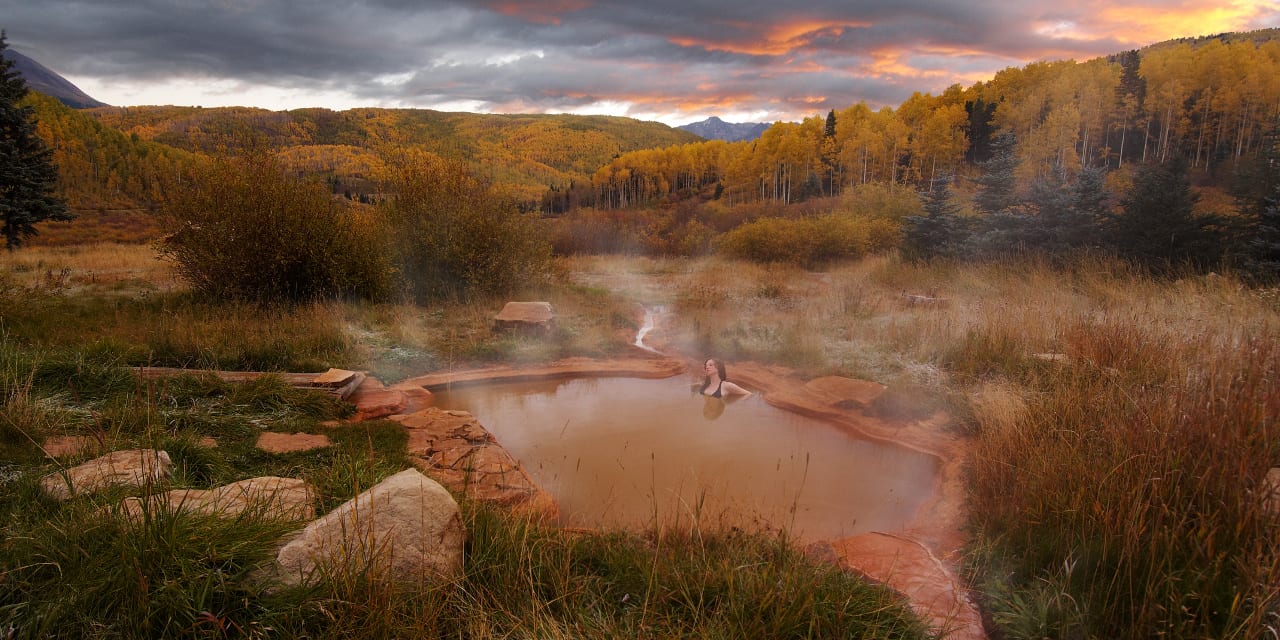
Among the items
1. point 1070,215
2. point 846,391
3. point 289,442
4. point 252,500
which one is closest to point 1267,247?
point 1070,215

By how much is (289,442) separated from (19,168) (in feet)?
78.4

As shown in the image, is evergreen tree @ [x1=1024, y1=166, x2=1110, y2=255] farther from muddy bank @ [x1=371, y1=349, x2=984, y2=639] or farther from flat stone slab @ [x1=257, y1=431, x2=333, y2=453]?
flat stone slab @ [x1=257, y1=431, x2=333, y2=453]

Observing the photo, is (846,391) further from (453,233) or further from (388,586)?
(453,233)

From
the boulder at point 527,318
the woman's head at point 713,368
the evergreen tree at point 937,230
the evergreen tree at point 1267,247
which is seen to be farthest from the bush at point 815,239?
the woman's head at point 713,368

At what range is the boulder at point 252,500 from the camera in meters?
2.56

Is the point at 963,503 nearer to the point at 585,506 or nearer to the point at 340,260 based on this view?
the point at 585,506

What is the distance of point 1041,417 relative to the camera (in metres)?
4.37

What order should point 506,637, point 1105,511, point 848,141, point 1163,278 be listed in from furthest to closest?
point 848,141
point 1163,278
point 1105,511
point 506,637

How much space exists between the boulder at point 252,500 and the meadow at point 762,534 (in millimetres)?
158

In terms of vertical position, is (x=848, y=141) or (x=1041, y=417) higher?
(x=848, y=141)

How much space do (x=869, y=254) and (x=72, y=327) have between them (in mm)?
18187

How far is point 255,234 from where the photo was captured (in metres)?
9.62

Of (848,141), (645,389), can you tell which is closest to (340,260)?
(645,389)

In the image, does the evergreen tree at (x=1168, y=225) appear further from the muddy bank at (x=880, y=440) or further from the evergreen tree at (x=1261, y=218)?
the muddy bank at (x=880, y=440)
